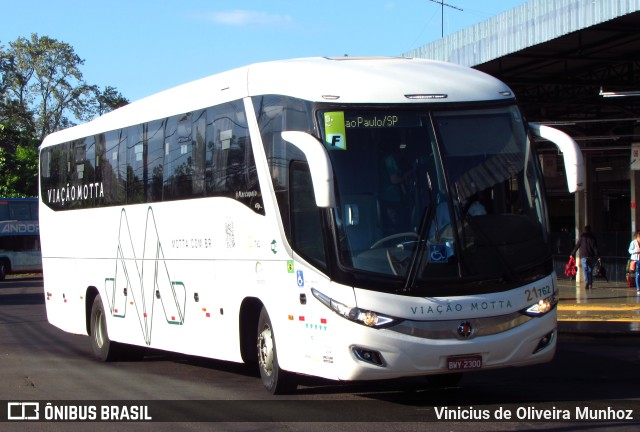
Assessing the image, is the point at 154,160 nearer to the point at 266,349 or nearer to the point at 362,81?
the point at 266,349

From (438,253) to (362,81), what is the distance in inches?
78.4

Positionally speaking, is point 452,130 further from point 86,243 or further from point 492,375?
point 86,243

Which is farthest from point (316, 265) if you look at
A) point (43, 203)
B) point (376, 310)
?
point (43, 203)

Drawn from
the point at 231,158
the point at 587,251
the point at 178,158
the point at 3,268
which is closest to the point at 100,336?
the point at 178,158

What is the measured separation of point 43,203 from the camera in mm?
18797

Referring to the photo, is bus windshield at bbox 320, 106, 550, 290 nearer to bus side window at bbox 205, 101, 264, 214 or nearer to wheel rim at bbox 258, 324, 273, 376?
bus side window at bbox 205, 101, 264, 214

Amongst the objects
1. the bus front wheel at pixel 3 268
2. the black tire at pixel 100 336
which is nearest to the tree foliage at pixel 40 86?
the bus front wheel at pixel 3 268

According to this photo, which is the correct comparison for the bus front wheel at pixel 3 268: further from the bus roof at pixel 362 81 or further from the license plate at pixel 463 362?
the license plate at pixel 463 362

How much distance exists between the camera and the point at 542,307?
9.91m

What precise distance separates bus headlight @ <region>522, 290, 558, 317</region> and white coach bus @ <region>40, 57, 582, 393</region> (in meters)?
0.01

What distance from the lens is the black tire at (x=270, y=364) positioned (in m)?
10.8

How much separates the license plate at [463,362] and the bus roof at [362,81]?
2613 mm

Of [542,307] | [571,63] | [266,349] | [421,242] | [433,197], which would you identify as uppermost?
[571,63]

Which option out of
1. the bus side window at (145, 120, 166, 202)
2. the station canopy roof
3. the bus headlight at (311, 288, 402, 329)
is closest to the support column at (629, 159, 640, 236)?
the station canopy roof
